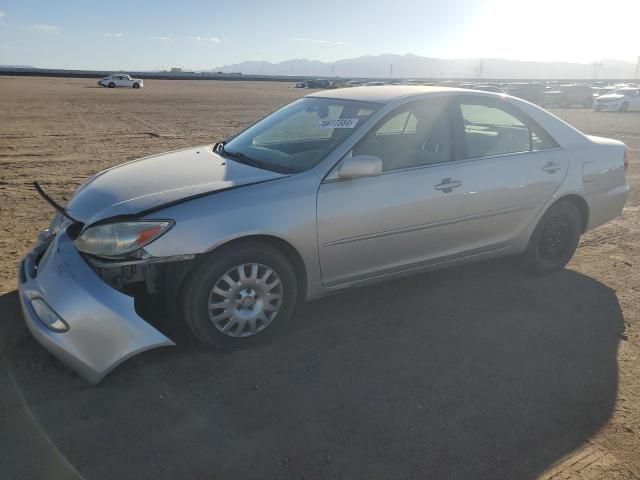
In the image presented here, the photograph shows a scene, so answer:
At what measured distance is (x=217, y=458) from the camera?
8.23 ft

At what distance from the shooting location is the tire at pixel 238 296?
10.3 ft

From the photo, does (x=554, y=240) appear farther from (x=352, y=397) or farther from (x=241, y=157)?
(x=241, y=157)

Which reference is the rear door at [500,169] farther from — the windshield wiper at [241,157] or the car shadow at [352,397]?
the windshield wiper at [241,157]

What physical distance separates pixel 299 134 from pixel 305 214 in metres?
1.16

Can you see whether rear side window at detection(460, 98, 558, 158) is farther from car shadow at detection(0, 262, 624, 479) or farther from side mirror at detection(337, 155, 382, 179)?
car shadow at detection(0, 262, 624, 479)


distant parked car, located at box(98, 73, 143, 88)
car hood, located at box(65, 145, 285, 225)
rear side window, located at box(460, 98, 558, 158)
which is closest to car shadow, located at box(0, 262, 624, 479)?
car hood, located at box(65, 145, 285, 225)

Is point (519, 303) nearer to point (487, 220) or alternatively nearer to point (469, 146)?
point (487, 220)

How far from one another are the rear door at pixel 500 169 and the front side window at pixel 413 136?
5.0 inches

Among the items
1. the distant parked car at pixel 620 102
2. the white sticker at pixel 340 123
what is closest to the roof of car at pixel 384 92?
the white sticker at pixel 340 123

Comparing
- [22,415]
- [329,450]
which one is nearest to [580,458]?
[329,450]

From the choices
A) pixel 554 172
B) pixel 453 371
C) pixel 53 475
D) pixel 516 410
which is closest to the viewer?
pixel 53 475

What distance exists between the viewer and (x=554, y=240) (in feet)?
15.5

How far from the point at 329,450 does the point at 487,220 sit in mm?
2352

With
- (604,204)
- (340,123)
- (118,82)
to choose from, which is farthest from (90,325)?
(118,82)
